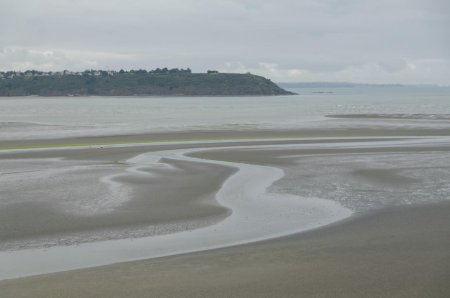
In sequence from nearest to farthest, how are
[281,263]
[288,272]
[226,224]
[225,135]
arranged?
[288,272], [281,263], [226,224], [225,135]

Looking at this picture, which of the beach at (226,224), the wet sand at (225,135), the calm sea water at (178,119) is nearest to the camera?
the beach at (226,224)

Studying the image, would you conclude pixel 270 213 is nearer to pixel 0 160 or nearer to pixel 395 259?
pixel 395 259

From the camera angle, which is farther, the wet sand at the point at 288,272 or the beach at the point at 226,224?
the beach at the point at 226,224

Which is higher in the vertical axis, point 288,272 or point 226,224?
point 288,272

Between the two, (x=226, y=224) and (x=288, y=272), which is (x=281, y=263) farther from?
(x=226, y=224)

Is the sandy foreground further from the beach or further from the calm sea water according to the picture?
the calm sea water

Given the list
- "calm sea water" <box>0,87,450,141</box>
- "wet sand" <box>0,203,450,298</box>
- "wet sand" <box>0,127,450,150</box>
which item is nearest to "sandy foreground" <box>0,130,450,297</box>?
"wet sand" <box>0,203,450,298</box>

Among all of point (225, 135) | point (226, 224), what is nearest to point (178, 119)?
point (225, 135)

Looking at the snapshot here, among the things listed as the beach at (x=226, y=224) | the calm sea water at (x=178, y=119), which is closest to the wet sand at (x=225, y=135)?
the calm sea water at (x=178, y=119)

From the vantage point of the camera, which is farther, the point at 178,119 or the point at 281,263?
the point at 178,119

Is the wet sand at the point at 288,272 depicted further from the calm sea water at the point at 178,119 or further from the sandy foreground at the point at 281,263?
the calm sea water at the point at 178,119

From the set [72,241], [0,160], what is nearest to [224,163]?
A: [0,160]

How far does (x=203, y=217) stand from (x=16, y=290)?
20.4ft

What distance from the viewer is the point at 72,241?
12969 mm
